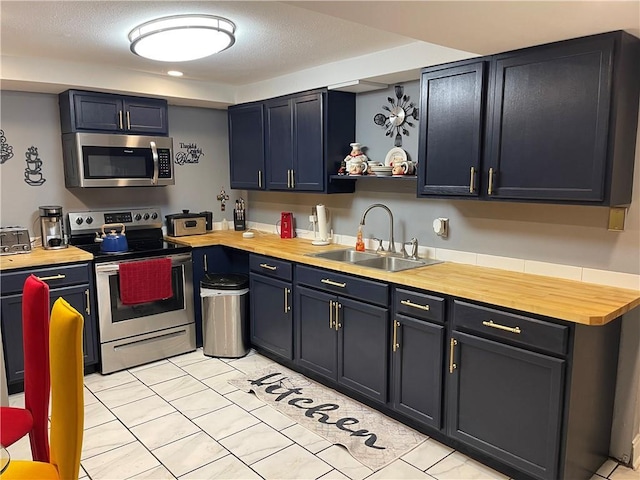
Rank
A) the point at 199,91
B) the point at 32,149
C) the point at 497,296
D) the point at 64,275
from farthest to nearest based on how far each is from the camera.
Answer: the point at 199,91, the point at 32,149, the point at 64,275, the point at 497,296

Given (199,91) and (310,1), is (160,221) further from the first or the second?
(310,1)

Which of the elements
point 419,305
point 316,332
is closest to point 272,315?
point 316,332

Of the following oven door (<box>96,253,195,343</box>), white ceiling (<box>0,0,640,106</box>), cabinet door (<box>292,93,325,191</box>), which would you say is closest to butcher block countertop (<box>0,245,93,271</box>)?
oven door (<box>96,253,195,343</box>)

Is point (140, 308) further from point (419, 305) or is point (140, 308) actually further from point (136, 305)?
point (419, 305)

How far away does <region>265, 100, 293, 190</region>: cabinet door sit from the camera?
4.04 metres

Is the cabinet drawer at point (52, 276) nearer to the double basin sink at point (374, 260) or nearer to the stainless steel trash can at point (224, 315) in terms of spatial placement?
the stainless steel trash can at point (224, 315)

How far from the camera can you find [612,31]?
2.17 m

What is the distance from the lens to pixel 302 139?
391 centimetres

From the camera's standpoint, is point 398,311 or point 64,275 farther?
point 64,275

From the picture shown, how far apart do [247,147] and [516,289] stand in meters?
2.82

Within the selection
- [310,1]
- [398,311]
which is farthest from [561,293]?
[310,1]

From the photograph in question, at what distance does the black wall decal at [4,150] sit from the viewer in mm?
3757

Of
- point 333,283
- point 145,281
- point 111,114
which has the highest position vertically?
point 111,114

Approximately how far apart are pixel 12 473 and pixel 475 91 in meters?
2.65
